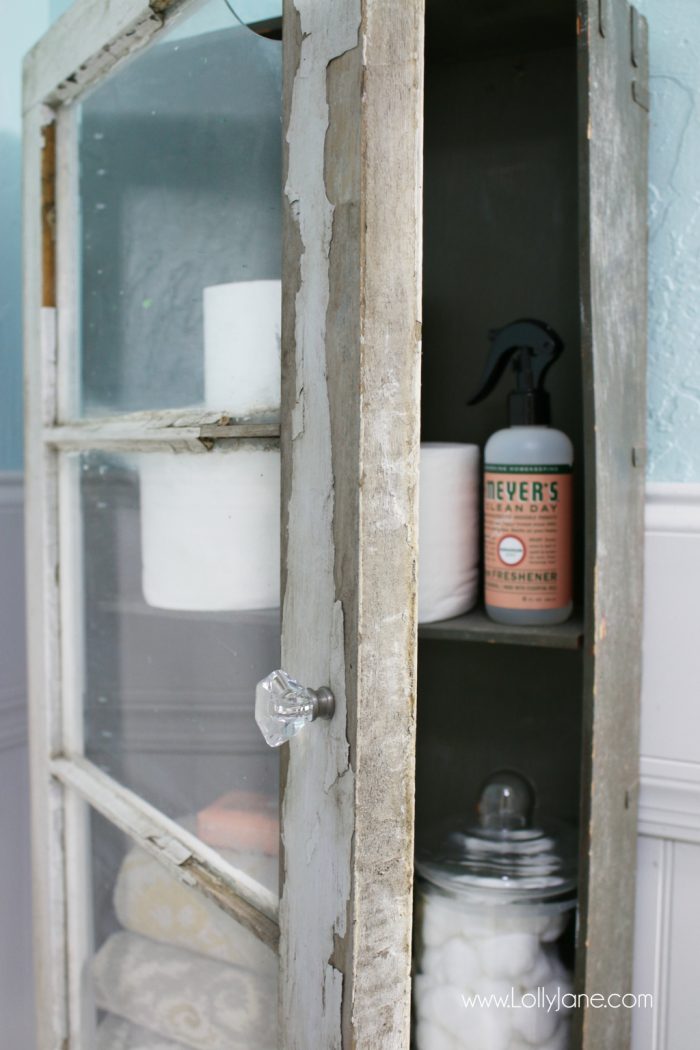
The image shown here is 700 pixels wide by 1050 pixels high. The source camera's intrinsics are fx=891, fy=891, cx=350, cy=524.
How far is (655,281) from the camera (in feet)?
2.70

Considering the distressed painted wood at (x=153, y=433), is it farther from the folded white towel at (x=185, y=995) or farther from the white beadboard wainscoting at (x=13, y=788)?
the folded white towel at (x=185, y=995)

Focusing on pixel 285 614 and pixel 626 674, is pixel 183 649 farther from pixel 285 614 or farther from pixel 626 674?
pixel 626 674

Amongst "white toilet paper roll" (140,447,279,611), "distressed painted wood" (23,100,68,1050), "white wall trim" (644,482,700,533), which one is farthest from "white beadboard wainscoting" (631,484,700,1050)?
"distressed painted wood" (23,100,68,1050)

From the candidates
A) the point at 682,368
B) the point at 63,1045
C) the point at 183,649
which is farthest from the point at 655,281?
the point at 63,1045

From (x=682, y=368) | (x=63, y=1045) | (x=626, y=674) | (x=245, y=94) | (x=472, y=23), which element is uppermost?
(x=472, y=23)

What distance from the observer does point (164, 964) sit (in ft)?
2.44

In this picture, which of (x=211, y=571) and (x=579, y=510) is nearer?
(x=211, y=571)

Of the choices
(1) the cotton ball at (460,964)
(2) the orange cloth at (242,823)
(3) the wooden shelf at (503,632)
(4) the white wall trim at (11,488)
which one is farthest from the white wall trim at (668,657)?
(4) the white wall trim at (11,488)

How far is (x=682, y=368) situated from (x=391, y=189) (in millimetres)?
452

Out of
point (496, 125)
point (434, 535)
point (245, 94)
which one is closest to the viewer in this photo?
point (245, 94)

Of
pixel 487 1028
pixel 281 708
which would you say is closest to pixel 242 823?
pixel 281 708

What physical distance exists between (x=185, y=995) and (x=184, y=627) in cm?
30

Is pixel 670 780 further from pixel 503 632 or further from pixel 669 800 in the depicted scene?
pixel 503 632

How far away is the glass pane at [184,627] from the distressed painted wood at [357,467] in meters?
0.08
